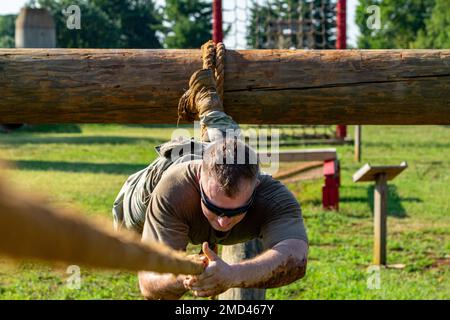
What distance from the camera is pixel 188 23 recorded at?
39219 mm

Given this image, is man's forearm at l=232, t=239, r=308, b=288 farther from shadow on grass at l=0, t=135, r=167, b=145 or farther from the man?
shadow on grass at l=0, t=135, r=167, b=145

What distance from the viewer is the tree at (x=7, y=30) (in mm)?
38375

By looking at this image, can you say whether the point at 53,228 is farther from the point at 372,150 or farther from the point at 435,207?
the point at 372,150

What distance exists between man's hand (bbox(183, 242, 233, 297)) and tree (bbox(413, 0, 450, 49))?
29.7 metres

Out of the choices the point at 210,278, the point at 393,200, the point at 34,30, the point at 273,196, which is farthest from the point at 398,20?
the point at 210,278

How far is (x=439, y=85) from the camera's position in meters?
3.66

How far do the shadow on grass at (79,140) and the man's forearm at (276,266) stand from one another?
17.6 meters

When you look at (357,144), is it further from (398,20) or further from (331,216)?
(398,20)

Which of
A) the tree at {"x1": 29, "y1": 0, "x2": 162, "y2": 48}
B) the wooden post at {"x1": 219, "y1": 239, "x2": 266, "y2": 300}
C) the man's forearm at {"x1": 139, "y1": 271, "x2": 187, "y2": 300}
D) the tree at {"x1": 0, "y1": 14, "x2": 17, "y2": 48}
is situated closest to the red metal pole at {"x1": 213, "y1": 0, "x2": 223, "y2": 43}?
the wooden post at {"x1": 219, "y1": 239, "x2": 266, "y2": 300}

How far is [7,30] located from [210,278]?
38964mm

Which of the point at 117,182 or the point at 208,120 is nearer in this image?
the point at 208,120

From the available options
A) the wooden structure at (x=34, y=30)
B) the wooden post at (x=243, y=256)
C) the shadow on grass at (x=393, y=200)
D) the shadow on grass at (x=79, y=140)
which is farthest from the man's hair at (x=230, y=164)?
the wooden structure at (x=34, y=30)

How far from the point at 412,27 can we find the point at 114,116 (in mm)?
36595
